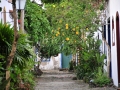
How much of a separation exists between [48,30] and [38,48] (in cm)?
751

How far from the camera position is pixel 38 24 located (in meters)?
24.0

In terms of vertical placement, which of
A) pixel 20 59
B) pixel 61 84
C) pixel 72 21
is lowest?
pixel 61 84

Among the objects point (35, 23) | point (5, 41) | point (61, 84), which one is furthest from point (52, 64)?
point (5, 41)

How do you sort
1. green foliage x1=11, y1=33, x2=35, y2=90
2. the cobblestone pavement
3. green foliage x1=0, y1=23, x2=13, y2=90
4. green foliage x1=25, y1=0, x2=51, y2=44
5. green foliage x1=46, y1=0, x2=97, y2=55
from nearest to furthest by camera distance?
green foliage x1=0, y1=23, x2=13, y2=90 < green foliage x1=11, y1=33, x2=35, y2=90 < the cobblestone pavement < green foliage x1=46, y1=0, x2=97, y2=55 < green foliage x1=25, y1=0, x2=51, y2=44

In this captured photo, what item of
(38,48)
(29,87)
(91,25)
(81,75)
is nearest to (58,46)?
(38,48)

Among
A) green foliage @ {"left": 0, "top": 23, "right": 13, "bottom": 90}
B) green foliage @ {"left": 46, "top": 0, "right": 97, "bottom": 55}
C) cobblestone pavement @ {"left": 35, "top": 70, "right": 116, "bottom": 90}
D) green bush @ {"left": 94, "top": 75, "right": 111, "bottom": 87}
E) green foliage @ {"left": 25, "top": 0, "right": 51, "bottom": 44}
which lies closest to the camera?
green foliage @ {"left": 0, "top": 23, "right": 13, "bottom": 90}

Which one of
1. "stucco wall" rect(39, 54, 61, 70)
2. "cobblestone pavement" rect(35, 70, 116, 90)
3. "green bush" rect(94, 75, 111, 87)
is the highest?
"stucco wall" rect(39, 54, 61, 70)

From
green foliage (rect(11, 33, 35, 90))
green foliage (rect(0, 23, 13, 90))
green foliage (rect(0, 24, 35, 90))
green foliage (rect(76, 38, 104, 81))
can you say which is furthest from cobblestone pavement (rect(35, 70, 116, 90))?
green foliage (rect(0, 23, 13, 90))

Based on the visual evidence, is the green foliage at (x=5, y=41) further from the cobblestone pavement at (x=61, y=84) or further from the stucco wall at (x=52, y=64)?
the stucco wall at (x=52, y=64)

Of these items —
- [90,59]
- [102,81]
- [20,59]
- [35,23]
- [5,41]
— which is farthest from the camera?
[35,23]

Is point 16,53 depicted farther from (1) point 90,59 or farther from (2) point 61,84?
(1) point 90,59

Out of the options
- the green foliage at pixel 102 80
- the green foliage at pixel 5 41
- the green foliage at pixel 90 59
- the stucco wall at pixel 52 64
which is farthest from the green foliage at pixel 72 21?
the stucco wall at pixel 52 64

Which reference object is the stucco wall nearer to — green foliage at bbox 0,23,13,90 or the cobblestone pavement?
the cobblestone pavement

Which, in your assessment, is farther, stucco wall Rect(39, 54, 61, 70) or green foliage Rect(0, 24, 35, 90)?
stucco wall Rect(39, 54, 61, 70)
